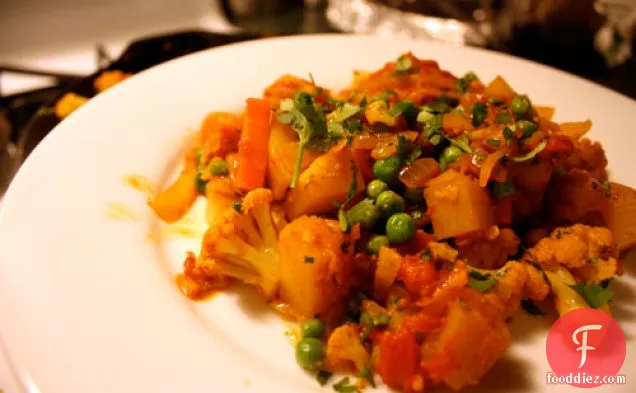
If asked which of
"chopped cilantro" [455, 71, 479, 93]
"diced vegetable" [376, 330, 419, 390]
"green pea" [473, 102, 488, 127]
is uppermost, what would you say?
"chopped cilantro" [455, 71, 479, 93]

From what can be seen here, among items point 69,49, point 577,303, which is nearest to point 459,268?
point 577,303

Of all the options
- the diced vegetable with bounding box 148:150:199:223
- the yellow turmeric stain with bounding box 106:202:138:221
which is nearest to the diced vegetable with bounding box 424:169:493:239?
the diced vegetable with bounding box 148:150:199:223

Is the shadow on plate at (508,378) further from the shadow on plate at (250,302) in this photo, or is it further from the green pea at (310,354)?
the shadow on plate at (250,302)

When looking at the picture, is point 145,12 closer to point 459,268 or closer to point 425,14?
point 425,14

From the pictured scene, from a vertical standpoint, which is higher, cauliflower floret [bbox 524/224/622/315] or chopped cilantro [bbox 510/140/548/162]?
chopped cilantro [bbox 510/140/548/162]

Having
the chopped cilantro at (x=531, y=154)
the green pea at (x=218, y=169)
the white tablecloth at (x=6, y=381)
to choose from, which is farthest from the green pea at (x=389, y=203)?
the white tablecloth at (x=6, y=381)

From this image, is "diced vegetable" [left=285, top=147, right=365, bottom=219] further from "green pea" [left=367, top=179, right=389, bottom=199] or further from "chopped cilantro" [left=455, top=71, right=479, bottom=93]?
"chopped cilantro" [left=455, top=71, right=479, bottom=93]
